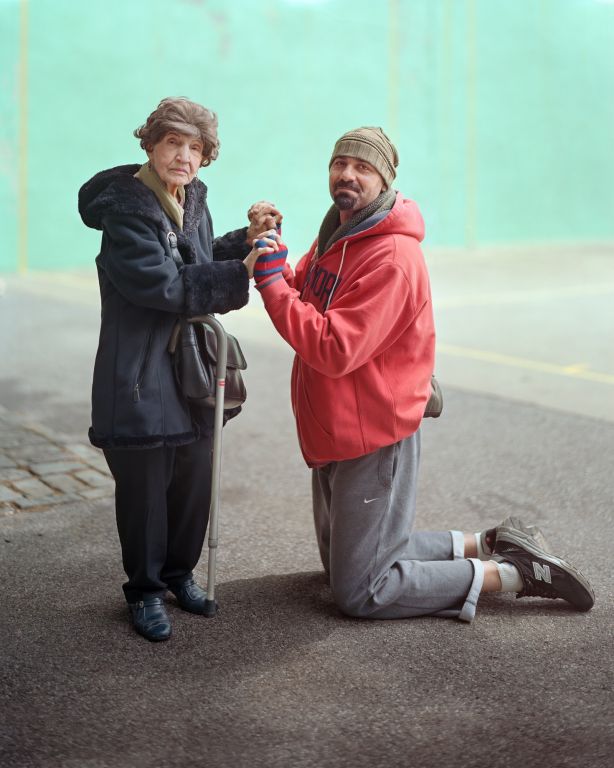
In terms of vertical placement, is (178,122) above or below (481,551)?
above

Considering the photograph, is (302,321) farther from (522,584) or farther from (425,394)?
(522,584)

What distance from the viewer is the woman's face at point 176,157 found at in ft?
11.9

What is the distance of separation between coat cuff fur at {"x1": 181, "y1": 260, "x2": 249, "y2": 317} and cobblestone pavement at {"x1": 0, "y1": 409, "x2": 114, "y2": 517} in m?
2.08

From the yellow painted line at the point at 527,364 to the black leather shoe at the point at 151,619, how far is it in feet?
17.8

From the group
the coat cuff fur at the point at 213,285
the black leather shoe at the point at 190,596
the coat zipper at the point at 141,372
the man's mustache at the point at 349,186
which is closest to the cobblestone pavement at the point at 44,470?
the black leather shoe at the point at 190,596

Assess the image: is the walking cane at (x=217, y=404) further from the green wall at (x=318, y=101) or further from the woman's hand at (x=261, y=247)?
the green wall at (x=318, y=101)

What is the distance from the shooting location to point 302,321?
3.61 meters

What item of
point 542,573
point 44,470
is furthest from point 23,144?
point 542,573

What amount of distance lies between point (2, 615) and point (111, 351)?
1.14 meters

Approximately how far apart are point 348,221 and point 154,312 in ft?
2.47

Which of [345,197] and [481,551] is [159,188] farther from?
[481,551]

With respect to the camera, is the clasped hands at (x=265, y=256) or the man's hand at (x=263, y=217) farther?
the man's hand at (x=263, y=217)

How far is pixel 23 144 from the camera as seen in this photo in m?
14.2

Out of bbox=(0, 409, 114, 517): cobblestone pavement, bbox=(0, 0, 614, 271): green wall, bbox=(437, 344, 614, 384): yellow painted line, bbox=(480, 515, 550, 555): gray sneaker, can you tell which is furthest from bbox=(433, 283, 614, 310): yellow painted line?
bbox=(480, 515, 550, 555): gray sneaker
